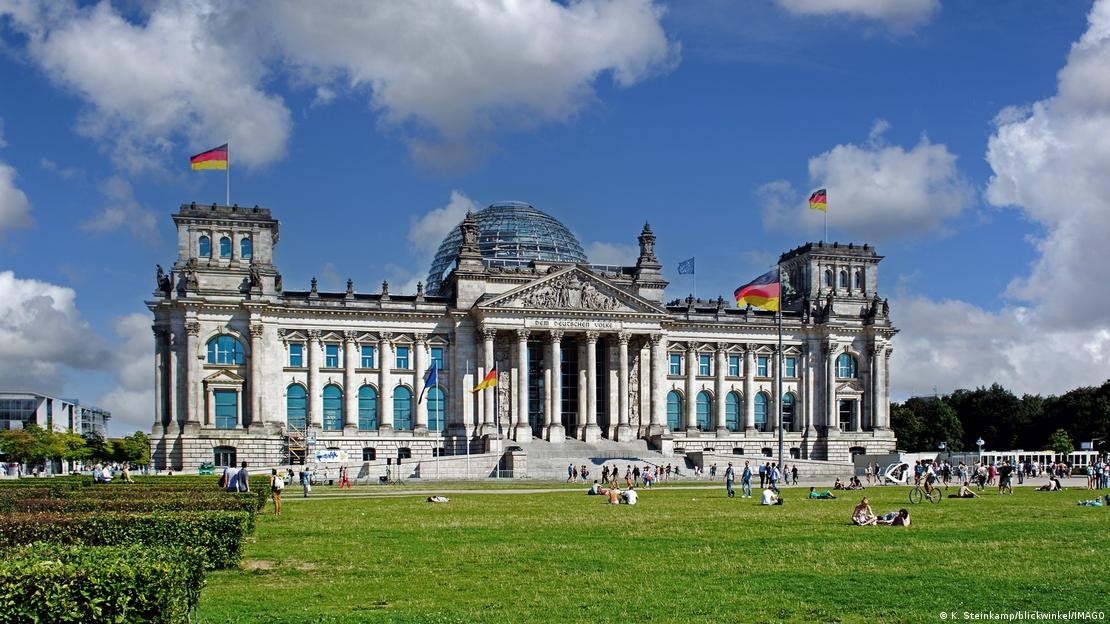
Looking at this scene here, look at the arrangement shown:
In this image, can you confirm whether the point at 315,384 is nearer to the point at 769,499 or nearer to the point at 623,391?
the point at 623,391

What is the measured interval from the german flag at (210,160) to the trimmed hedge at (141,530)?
6754 centimetres

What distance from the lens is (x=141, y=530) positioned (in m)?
23.9

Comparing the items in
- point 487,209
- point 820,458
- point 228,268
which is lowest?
point 820,458

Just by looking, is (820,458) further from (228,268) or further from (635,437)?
(228,268)

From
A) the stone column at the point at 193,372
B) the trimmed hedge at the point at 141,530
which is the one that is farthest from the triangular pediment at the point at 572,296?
the trimmed hedge at the point at 141,530

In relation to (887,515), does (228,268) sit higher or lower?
higher

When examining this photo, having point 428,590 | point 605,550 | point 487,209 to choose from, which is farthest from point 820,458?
point 428,590

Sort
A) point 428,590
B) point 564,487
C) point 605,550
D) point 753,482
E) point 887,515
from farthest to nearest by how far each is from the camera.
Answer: point 753,482 < point 564,487 < point 887,515 < point 605,550 < point 428,590

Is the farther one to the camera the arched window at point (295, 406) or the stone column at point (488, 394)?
the arched window at point (295, 406)

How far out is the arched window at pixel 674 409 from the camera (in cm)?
10662

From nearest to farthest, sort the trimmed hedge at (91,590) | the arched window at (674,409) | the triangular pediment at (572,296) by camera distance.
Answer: the trimmed hedge at (91,590) < the triangular pediment at (572,296) < the arched window at (674,409)

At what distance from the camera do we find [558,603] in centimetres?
1980

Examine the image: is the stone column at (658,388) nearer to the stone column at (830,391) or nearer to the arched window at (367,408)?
the stone column at (830,391)

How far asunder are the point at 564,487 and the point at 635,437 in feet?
104
